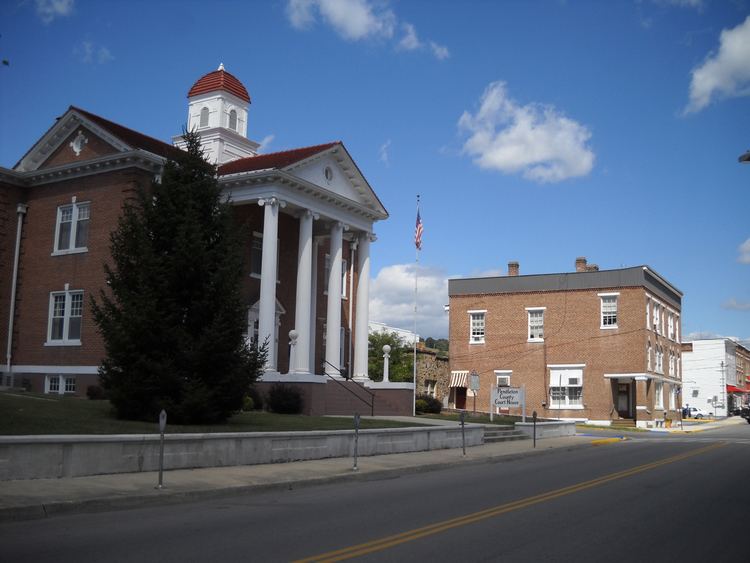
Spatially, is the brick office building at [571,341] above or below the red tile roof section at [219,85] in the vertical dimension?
below

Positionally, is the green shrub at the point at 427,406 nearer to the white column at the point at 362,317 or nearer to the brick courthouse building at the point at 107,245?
the brick courthouse building at the point at 107,245

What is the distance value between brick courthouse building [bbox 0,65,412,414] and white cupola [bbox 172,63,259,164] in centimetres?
559

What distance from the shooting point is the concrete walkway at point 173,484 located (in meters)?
10.9

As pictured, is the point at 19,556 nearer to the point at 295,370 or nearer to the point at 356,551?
the point at 356,551

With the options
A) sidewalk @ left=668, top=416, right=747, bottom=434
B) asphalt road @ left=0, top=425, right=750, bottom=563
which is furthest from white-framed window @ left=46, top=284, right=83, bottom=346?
sidewalk @ left=668, top=416, right=747, bottom=434

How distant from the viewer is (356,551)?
27.0 ft

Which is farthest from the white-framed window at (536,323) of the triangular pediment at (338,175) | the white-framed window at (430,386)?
the triangular pediment at (338,175)

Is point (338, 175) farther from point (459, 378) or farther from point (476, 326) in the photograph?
point (459, 378)

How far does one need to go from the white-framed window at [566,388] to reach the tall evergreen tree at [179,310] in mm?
36142

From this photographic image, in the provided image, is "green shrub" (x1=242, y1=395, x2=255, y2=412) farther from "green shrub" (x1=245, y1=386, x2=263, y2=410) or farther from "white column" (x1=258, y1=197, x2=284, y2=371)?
"white column" (x1=258, y1=197, x2=284, y2=371)

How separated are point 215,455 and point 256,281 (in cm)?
1743

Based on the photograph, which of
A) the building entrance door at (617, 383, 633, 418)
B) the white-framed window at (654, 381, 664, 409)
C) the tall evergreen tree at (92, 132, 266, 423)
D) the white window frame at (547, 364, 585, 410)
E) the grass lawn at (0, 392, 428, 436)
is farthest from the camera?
the white-framed window at (654, 381, 664, 409)

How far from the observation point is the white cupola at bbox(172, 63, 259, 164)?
128 feet

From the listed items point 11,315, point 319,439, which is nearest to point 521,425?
point 319,439
